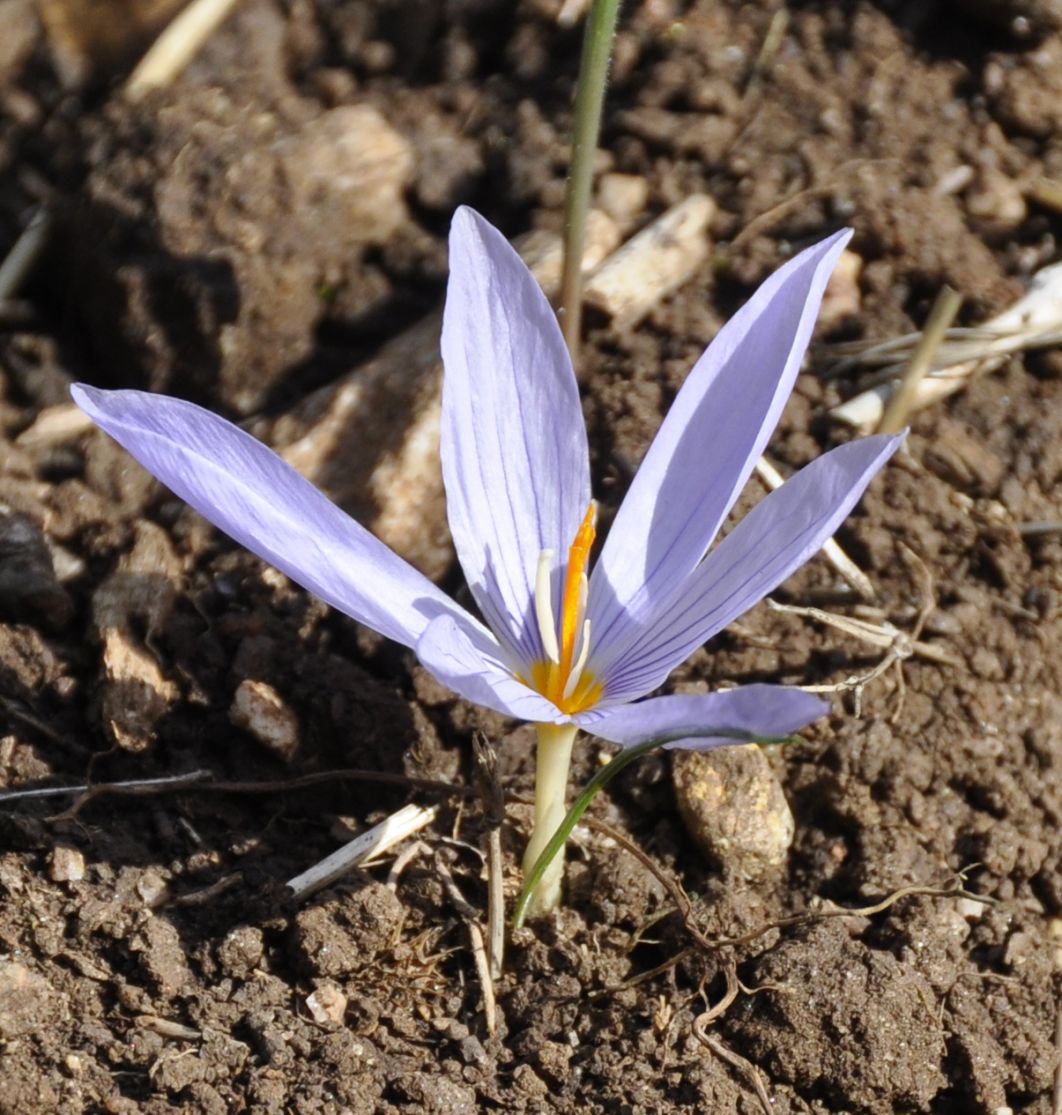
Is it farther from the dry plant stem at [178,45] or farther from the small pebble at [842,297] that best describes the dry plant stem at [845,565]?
the dry plant stem at [178,45]

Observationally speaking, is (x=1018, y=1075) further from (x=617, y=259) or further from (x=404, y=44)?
(x=404, y=44)

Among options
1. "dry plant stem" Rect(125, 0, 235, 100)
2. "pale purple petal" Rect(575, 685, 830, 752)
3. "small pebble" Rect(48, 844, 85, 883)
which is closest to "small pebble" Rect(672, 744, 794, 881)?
"pale purple petal" Rect(575, 685, 830, 752)

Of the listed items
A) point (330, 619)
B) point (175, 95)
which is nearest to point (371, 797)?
point (330, 619)

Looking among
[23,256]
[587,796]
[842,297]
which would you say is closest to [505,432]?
[587,796]

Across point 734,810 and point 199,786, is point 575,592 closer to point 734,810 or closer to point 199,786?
point 734,810

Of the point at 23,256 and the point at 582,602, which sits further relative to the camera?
the point at 23,256
